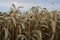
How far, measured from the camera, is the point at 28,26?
2676mm

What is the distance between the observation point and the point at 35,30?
2.59 meters

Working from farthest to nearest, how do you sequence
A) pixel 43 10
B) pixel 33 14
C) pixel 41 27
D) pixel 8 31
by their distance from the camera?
pixel 43 10, pixel 33 14, pixel 41 27, pixel 8 31

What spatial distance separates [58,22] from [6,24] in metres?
0.73

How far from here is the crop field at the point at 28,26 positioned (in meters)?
2.57

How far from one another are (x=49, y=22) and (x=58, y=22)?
0.14 m

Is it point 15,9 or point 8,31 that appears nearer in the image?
point 8,31

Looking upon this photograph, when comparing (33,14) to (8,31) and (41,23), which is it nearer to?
(41,23)

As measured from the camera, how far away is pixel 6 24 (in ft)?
8.52

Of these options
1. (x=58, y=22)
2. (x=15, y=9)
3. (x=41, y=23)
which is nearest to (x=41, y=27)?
(x=41, y=23)

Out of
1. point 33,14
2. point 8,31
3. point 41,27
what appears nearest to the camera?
point 8,31

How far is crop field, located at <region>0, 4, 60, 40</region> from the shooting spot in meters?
2.57

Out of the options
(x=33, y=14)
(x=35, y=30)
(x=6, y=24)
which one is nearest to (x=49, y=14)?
(x=33, y=14)

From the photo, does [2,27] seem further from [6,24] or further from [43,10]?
[43,10]

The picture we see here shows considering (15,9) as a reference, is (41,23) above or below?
below
